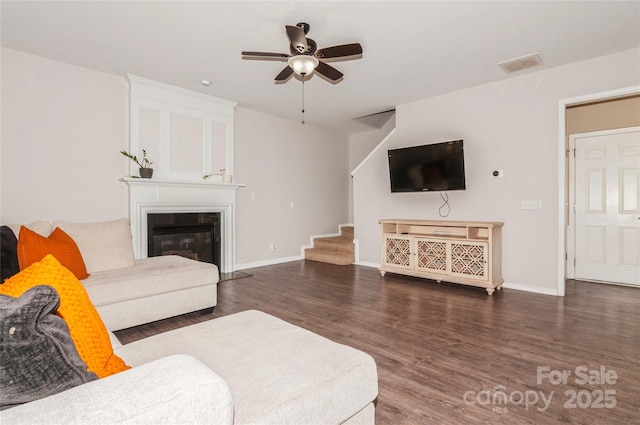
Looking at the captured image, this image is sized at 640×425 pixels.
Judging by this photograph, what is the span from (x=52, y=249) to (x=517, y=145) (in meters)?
4.97

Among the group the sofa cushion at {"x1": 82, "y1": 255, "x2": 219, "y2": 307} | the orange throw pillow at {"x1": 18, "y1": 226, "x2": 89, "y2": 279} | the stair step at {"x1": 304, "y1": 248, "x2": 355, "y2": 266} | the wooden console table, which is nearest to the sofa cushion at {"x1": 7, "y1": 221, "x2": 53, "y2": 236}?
the orange throw pillow at {"x1": 18, "y1": 226, "x2": 89, "y2": 279}

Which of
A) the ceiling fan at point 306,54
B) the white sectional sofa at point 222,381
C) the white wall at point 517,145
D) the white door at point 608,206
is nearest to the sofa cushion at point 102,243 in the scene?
the white sectional sofa at point 222,381

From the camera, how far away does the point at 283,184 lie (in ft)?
20.0

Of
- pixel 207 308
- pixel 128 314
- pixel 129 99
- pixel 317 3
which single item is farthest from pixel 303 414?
pixel 129 99

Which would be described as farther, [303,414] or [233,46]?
[233,46]

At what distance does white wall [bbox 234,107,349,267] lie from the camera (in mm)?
5512

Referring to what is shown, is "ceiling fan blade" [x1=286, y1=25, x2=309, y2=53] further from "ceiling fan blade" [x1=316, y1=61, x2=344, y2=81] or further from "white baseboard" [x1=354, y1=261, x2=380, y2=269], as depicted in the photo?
"white baseboard" [x1=354, y1=261, x2=380, y2=269]

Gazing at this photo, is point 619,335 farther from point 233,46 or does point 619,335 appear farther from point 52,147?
point 52,147

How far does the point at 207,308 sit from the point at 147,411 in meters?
2.64

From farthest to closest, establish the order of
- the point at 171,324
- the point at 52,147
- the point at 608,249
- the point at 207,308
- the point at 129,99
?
the point at 608,249
the point at 129,99
the point at 52,147
the point at 207,308
the point at 171,324

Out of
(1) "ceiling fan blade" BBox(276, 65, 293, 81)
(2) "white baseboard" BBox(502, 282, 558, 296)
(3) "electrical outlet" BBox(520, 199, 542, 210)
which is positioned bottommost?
(2) "white baseboard" BBox(502, 282, 558, 296)

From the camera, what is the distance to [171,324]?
2.91 m

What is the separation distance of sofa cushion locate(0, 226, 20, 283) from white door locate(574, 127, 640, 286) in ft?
21.2

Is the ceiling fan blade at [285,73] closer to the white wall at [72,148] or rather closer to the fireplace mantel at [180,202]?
the fireplace mantel at [180,202]
